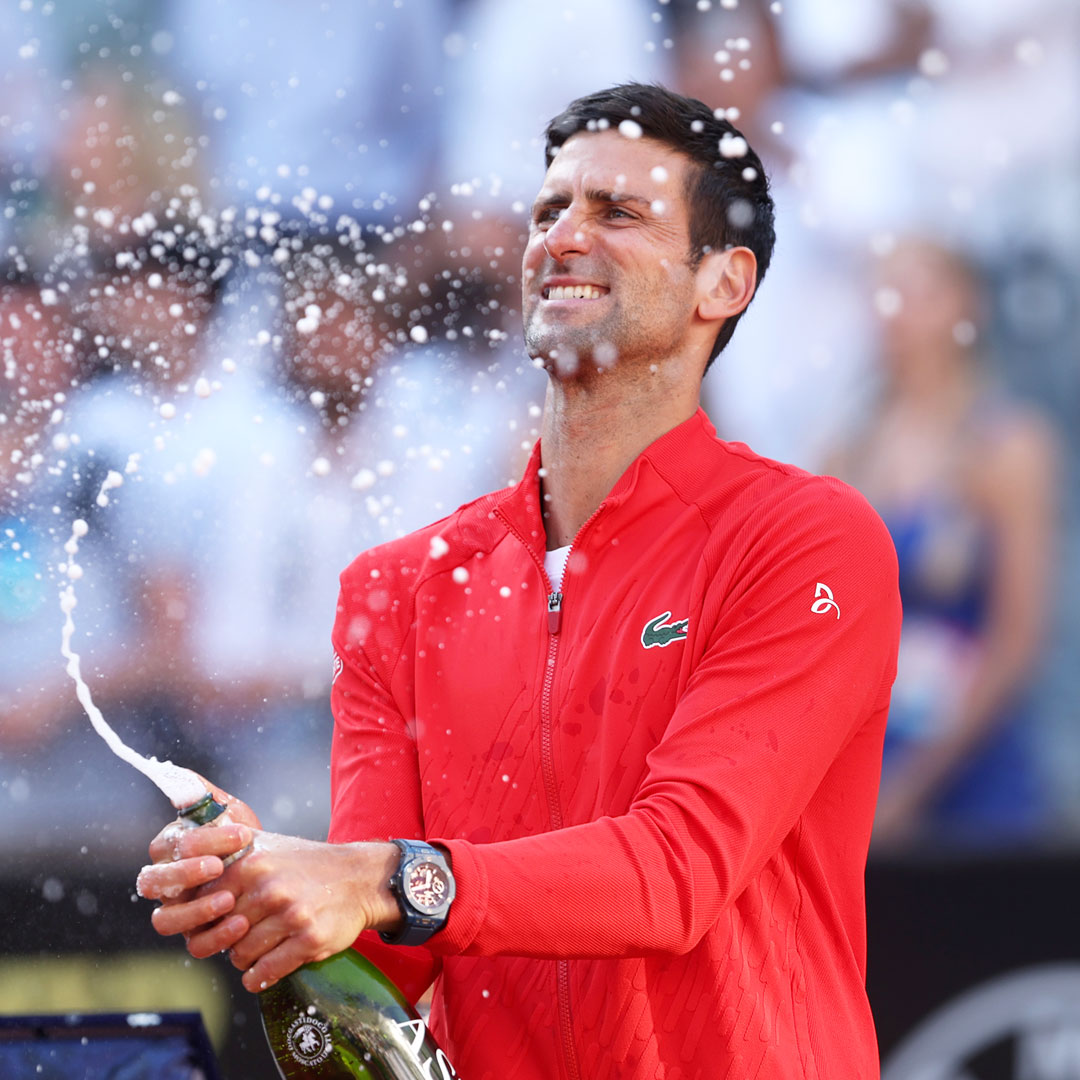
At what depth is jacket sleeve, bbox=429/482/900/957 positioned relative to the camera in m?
1.43

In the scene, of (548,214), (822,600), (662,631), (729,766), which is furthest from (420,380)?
(729,766)

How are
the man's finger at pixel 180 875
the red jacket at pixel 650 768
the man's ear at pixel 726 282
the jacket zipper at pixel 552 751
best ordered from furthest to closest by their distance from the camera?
1. the man's ear at pixel 726 282
2. the jacket zipper at pixel 552 751
3. the red jacket at pixel 650 768
4. the man's finger at pixel 180 875

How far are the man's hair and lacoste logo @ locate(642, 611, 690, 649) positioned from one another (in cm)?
63

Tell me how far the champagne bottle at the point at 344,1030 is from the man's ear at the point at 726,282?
1.18m

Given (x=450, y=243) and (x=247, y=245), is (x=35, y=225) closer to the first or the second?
(x=247, y=245)

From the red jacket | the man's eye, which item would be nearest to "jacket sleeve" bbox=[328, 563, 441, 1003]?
the red jacket

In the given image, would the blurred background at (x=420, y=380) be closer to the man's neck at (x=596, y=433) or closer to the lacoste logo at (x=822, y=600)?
the man's neck at (x=596, y=433)

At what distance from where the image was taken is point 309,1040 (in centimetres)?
158

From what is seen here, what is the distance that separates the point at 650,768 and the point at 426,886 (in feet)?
1.17

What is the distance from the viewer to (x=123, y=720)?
336 centimetres

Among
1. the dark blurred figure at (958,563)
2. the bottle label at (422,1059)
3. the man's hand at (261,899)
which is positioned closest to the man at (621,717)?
the man's hand at (261,899)

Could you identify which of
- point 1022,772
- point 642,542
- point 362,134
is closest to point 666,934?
point 642,542

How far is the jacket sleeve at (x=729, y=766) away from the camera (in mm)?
1434

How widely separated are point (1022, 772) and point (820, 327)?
1215 millimetres
